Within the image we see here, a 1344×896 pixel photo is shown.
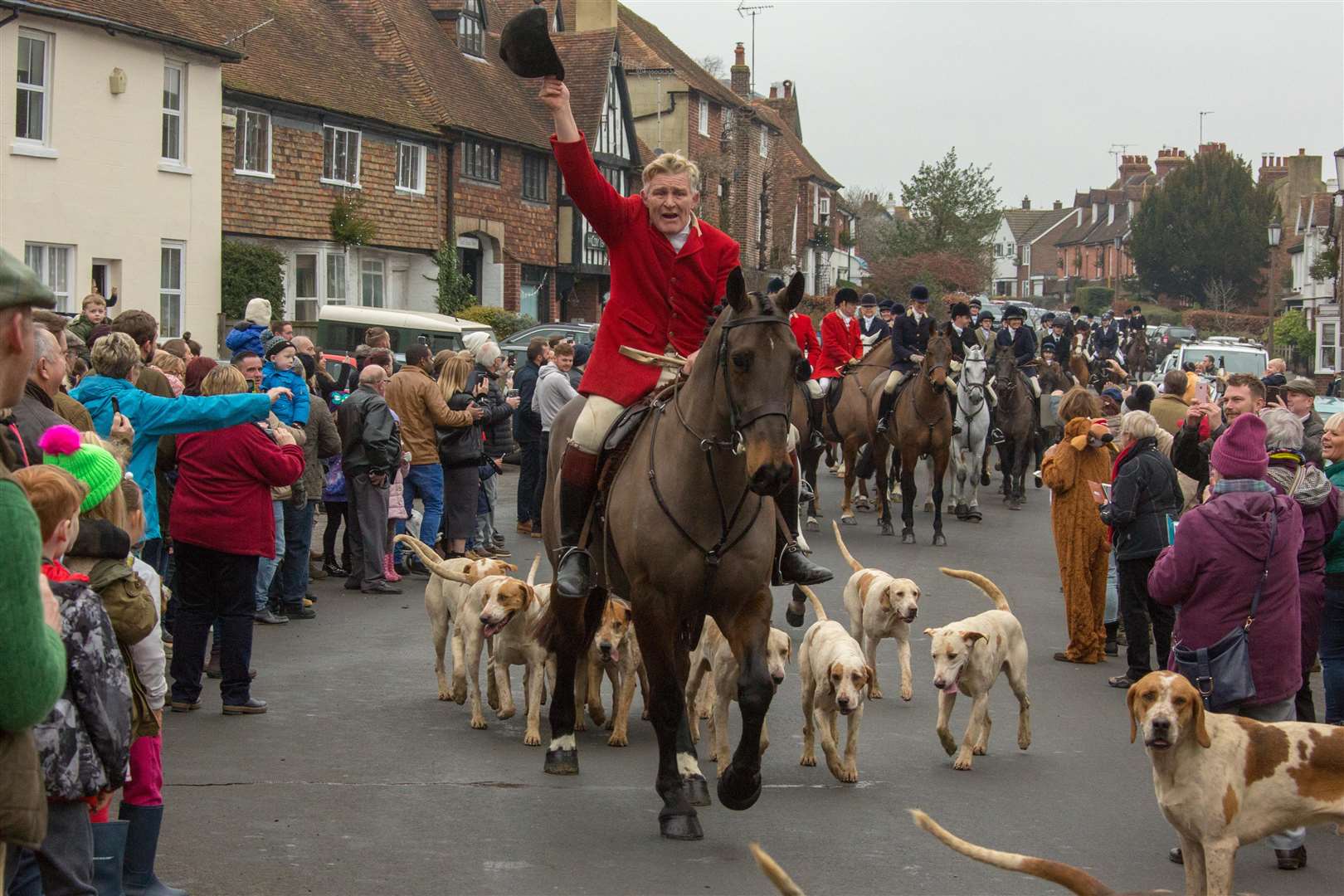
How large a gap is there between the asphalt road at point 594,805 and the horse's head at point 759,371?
1811 millimetres

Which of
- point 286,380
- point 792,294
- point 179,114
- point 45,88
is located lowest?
point 286,380

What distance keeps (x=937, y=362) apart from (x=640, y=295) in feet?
36.6

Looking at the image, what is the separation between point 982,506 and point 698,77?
41442mm

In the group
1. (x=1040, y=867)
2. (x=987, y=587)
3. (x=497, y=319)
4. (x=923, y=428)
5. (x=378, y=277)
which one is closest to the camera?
(x=1040, y=867)

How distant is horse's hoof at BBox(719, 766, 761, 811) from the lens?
7148 mm

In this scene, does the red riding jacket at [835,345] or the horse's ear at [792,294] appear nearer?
the horse's ear at [792,294]

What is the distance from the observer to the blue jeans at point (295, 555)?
512 inches

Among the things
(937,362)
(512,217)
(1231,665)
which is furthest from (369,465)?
(512,217)

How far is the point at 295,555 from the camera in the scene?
13.0 meters

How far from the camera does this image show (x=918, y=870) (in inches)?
274

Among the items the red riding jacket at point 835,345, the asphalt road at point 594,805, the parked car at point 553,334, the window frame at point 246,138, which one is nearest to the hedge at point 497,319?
the parked car at point 553,334

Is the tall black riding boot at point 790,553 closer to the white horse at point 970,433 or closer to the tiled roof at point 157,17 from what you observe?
the white horse at point 970,433

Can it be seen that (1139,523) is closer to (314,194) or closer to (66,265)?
(66,265)

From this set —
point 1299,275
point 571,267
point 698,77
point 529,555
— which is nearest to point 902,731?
point 529,555
